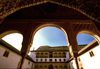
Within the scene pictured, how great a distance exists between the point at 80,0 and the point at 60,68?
22385mm

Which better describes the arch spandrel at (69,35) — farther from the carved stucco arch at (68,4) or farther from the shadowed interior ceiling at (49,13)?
the carved stucco arch at (68,4)

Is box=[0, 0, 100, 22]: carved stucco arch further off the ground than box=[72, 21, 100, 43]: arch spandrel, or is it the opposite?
box=[72, 21, 100, 43]: arch spandrel

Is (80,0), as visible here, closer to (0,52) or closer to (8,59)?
(0,52)

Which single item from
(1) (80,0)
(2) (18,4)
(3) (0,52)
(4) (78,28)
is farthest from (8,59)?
(1) (80,0)

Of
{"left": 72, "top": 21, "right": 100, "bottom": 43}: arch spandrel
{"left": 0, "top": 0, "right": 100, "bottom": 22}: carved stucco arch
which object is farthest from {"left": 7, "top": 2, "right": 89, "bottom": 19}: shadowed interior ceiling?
{"left": 0, "top": 0, "right": 100, "bottom": 22}: carved stucco arch

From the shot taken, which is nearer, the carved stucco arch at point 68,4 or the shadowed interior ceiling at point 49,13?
the carved stucco arch at point 68,4

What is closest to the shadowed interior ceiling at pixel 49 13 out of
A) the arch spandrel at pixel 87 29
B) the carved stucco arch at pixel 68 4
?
the arch spandrel at pixel 87 29

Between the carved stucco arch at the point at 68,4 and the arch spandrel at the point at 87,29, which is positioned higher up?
the arch spandrel at the point at 87,29

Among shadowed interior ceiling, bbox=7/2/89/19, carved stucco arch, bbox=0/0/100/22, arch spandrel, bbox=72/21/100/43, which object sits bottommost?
carved stucco arch, bbox=0/0/100/22

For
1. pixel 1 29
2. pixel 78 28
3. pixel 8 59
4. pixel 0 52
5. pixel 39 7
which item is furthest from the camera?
pixel 8 59

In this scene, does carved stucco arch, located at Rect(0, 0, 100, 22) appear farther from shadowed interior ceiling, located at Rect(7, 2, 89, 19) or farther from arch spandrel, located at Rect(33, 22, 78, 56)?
shadowed interior ceiling, located at Rect(7, 2, 89, 19)

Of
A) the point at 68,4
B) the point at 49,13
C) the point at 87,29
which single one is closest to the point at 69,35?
the point at 87,29

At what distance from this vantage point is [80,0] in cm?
210

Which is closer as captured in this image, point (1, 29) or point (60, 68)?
point (1, 29)
